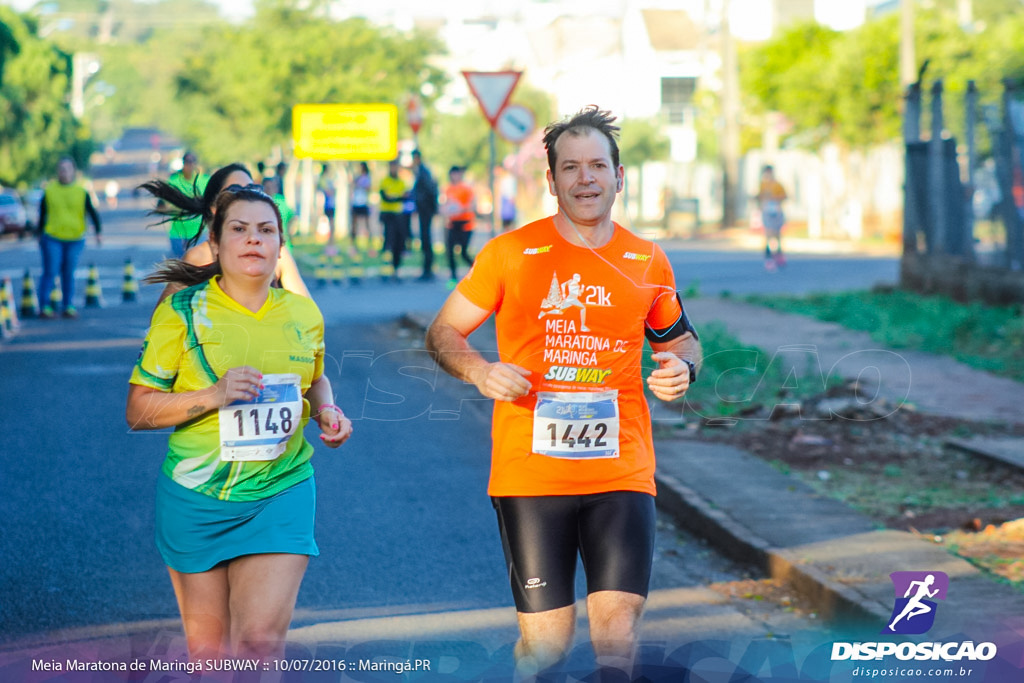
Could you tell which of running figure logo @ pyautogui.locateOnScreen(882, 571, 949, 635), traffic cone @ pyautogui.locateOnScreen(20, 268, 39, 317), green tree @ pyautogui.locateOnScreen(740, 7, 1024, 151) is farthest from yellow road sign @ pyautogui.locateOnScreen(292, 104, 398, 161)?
green tree @ pyautogui.locateOnScreen(740, 7, 1024, 151)

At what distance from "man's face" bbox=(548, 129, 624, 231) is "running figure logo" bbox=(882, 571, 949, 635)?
2.32m

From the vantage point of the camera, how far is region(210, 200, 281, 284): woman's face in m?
4.21

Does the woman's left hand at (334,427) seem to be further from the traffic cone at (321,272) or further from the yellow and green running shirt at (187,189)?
the traffic cone at (321,272)

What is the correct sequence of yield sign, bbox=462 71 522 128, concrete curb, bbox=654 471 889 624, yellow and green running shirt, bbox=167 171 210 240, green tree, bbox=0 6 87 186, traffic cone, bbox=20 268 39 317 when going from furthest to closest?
green tree, bbox=0 6 87 186 → traffic cone, bbox=20 268 39 317 → yield sign, bbox=462 71 522 128 → concrete curb, bbox=654 471 889 624 → yellow and green running shirt, bbox=167 171 210 240

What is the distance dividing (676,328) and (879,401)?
279 inches

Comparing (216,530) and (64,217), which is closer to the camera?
(216,530)

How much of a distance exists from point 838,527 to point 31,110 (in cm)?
6175

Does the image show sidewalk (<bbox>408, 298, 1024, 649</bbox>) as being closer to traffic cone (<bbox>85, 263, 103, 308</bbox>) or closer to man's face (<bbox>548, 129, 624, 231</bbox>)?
man's face (<bbox>548, 129, 624, 231</bbox>)

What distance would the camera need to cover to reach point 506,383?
397 centimetres

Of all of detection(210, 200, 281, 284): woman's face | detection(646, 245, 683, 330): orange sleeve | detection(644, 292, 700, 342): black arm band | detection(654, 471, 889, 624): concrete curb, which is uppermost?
detection(210, 200, 281, 284): woman's face

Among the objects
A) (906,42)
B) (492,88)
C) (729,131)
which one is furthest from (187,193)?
(729,131)

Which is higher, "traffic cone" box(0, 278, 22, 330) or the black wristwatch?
the black wristwatch

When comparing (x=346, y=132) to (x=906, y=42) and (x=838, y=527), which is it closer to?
(x=906, y=42)

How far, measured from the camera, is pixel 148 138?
19900cm
